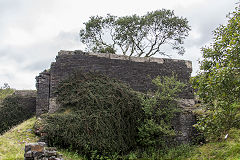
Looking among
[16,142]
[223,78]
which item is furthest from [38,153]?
[223,78]

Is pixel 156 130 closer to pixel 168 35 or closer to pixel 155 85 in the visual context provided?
pixel 155 85

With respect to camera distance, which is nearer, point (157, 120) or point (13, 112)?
point (157, 120)

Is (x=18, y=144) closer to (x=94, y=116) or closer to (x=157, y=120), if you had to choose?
(x=94, y=116)

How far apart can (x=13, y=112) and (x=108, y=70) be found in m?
5.18

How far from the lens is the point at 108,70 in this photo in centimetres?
1030

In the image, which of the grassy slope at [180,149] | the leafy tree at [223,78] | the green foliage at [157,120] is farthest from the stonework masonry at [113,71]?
the leafy tree at [223,78]

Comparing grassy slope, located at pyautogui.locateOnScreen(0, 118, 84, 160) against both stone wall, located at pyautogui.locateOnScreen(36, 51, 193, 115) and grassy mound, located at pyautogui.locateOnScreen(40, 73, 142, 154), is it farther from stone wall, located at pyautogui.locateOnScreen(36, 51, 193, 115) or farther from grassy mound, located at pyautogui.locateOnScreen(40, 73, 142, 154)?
stone wall, located at pyautogui.locateOnScreen(36, 51, 193, 115)

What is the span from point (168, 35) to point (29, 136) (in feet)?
41.2

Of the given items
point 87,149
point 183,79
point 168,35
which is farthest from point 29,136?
point 168,35

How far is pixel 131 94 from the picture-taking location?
949 cm

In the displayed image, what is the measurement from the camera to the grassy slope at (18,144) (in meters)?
5.82

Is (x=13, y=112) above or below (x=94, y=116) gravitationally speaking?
below

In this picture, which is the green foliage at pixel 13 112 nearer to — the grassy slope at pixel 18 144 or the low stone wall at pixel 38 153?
the grassy slope at pixel 18 144

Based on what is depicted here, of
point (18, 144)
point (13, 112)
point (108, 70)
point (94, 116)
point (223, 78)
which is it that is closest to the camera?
point (223, 78)
